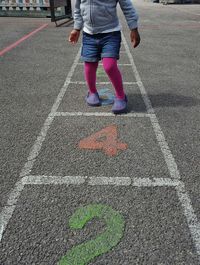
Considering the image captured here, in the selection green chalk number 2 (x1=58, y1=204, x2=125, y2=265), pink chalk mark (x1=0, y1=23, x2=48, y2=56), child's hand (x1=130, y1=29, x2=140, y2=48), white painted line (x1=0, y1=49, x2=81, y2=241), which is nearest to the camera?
green chalk number 2 (x1=58, y1=204, x2=125, y2=265)

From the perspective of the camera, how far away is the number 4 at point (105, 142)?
151 inches

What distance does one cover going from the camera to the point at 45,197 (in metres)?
2.98

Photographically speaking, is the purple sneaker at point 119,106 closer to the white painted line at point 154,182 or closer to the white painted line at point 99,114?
the white painted line at point 99,114

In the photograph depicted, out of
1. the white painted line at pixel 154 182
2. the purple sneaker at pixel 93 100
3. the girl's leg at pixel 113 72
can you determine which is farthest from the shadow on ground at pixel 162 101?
the white painted line at pixel 154 182

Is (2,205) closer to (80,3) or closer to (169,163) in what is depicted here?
(169,163)

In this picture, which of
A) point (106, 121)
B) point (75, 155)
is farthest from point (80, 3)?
point (75, 155)

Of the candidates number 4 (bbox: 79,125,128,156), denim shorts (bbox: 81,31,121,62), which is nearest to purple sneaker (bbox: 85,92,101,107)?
denim shorts (bbox: 81,31,121,62)

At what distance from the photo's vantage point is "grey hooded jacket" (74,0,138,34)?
4.49m

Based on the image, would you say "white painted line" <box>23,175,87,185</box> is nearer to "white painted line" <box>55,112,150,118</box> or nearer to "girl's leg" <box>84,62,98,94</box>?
"white painted line" <box>55,112,150,118</box>

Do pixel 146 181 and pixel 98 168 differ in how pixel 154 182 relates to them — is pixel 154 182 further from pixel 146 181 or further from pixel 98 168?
pixel 98 168

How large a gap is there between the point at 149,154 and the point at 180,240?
1358 millimetres

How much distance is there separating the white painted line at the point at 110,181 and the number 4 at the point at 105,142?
51 cm

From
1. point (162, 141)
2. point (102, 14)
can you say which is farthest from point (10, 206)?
point (102, 14)

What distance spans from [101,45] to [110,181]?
2.21m
